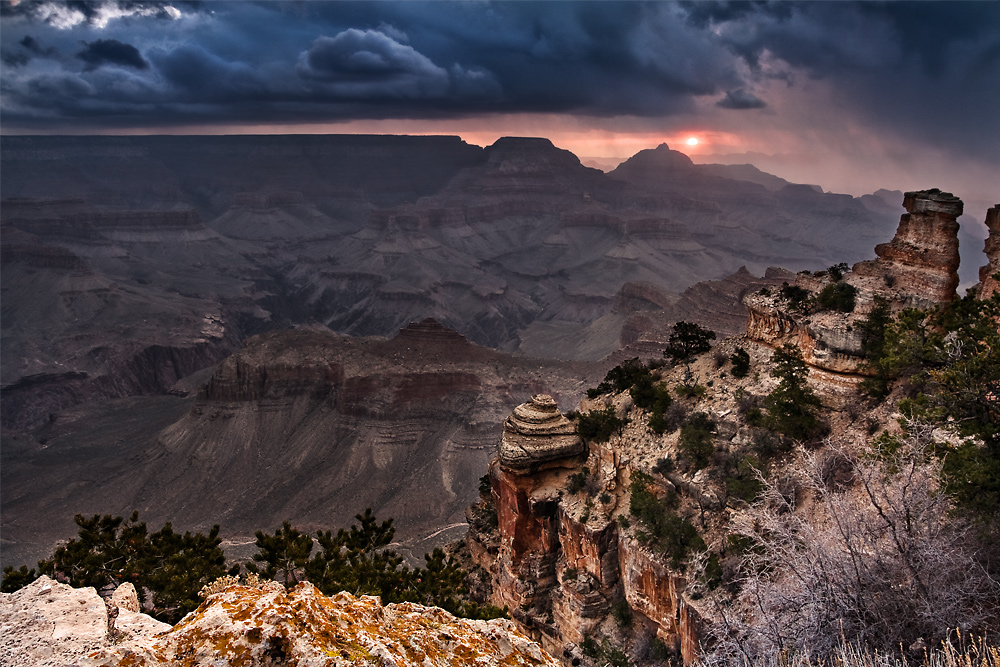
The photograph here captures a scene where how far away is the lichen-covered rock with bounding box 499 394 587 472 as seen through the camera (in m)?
25.0

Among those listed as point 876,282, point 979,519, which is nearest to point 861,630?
point 979,519

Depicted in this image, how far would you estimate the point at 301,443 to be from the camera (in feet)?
212

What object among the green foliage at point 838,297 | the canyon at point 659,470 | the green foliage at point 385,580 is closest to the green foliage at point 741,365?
the canyon at point 659,470

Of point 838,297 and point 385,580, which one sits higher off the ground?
point 838,297

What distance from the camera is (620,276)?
521 feet

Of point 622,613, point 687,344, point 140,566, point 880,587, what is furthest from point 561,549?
point 880,587

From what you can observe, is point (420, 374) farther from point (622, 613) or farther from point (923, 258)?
point (923, 258)

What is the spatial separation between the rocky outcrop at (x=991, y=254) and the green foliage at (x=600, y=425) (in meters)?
12.8

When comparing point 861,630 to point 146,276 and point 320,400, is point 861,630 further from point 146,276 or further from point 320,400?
point 146,276

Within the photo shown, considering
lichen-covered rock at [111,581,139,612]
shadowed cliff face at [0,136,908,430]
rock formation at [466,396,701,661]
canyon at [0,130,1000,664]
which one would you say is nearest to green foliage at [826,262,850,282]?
canyon at [0,130,1000,664]

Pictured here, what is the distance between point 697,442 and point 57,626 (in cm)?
1834

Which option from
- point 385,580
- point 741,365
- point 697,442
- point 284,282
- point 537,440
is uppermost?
point 741,365

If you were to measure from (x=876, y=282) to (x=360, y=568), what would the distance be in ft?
66.7

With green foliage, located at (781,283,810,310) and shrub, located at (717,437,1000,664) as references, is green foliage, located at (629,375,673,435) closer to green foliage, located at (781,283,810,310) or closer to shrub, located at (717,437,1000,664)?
green foliage, located at (781,283,810,310)
